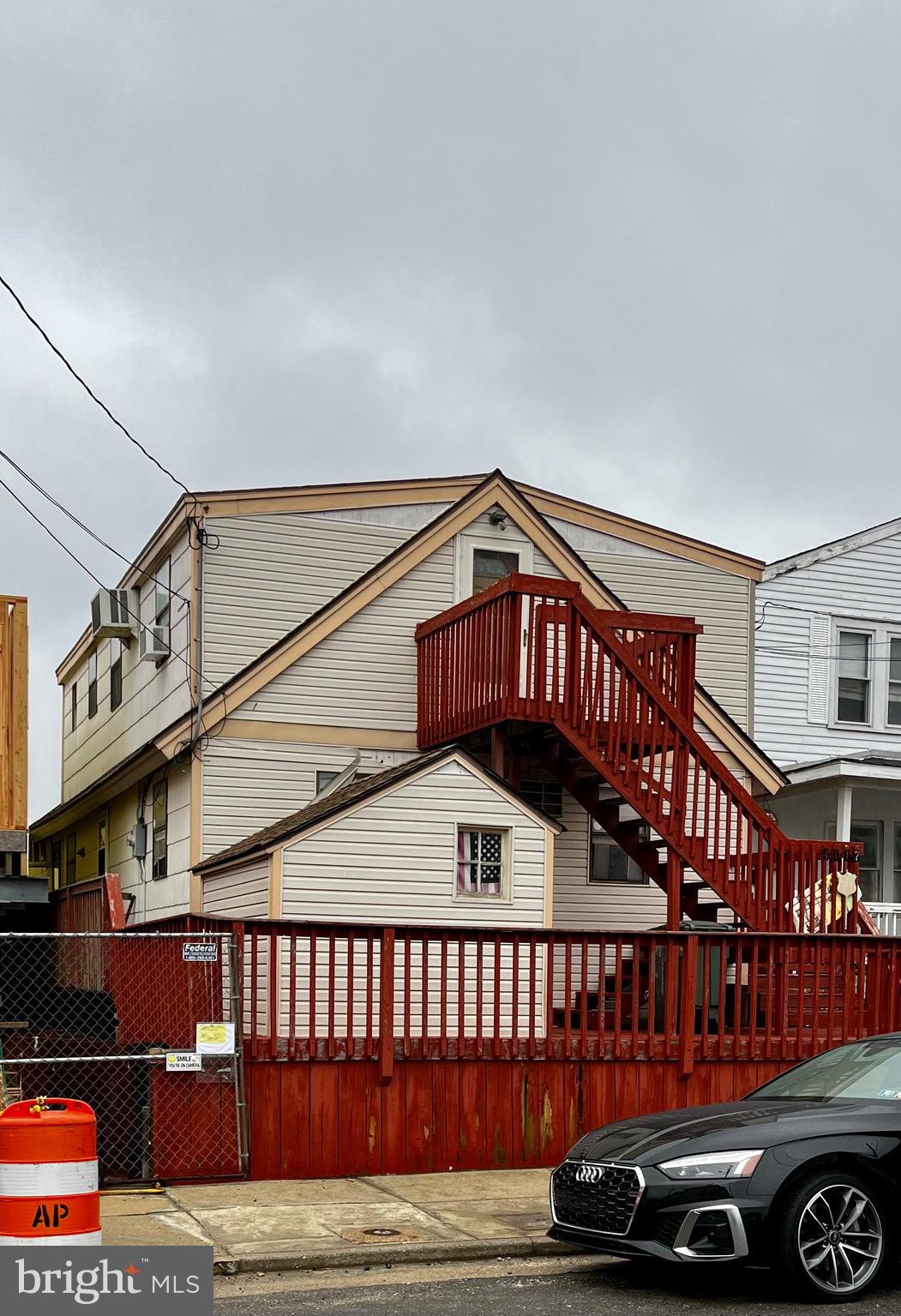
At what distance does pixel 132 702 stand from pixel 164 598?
7.92ft

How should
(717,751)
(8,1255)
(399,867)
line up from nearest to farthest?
(8,1255), (399,867), (717,751)

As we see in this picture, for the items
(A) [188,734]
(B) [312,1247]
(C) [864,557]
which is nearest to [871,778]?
(C) [864,557]

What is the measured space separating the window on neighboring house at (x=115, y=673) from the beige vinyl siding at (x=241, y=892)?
6.47m

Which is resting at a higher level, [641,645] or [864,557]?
[864,557]

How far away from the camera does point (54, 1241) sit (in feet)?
23.0

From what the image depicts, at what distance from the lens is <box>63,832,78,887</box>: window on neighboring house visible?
89.6 ft

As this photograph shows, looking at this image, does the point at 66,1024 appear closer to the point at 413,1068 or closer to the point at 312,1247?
→ the point at 413,1068

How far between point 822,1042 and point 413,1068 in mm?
3792

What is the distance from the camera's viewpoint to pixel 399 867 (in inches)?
608

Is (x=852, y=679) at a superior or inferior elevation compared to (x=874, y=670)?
inferior

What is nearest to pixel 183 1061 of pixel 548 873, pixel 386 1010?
pixel 386 1010

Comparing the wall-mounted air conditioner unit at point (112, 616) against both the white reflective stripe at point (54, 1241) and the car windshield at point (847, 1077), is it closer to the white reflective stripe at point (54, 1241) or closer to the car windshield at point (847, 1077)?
the car windshield at point (847, 1077)

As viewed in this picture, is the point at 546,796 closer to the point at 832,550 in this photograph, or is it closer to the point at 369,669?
Answer: the point at 369,669
